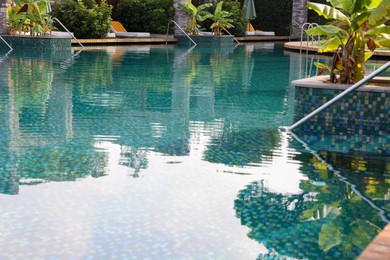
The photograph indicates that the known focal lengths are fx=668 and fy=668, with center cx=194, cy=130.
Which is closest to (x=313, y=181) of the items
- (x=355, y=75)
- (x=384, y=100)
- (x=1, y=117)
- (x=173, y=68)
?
(x=384, y=100)

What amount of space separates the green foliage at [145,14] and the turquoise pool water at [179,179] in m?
18.2

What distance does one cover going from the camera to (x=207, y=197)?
16.9 feet

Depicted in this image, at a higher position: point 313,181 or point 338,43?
point 338,43

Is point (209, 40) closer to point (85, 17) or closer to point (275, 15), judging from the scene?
point (85, 17)

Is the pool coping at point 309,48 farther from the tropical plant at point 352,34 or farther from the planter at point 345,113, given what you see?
the planter at point 345,113

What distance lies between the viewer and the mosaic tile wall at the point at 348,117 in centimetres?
779

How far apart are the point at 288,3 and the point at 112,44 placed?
1266 cm

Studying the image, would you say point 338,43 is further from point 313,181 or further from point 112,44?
point 112,44

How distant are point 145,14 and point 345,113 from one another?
21.8 meters

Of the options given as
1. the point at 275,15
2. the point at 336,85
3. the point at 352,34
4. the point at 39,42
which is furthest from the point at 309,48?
the point at 336,85

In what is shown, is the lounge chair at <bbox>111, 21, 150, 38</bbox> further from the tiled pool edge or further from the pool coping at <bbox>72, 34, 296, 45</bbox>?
the tiled pool edge

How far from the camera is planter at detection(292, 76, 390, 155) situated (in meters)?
7.82

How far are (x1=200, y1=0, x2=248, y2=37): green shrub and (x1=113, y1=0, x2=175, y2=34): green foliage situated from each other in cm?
211

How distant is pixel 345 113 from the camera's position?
26.8 ft
